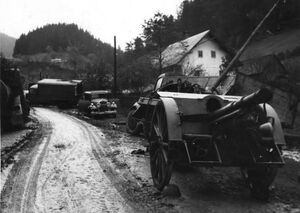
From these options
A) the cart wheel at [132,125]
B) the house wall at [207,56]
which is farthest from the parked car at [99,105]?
the house wall at [207,56]

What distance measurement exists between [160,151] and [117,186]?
118cm

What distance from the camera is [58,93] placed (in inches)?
1647

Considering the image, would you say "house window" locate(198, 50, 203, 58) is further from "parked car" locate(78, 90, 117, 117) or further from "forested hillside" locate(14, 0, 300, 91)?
"parked car" locate(78, 90, 117, 117)

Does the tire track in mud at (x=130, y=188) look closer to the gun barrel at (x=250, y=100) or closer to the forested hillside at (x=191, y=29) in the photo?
the gun barrel at (x=250, y=100)

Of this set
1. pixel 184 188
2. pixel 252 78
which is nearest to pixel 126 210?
pixel 184 188

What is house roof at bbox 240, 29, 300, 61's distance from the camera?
28977 mm

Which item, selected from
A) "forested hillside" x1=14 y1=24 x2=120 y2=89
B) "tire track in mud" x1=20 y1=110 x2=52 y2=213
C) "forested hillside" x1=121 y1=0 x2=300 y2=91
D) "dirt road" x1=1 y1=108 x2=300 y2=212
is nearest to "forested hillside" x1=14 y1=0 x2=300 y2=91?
"forested hillside" x1=121 y1=0 x2=300 y2=91

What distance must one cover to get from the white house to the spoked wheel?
29282 mm

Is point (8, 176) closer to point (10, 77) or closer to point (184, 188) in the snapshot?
point (184, 188)

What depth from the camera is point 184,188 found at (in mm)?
8281

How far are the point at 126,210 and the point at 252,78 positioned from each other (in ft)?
42.1

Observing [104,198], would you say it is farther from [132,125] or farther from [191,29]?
[191,29]

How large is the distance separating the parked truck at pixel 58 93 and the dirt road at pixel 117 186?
96.0ft

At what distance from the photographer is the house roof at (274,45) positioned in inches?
1141
